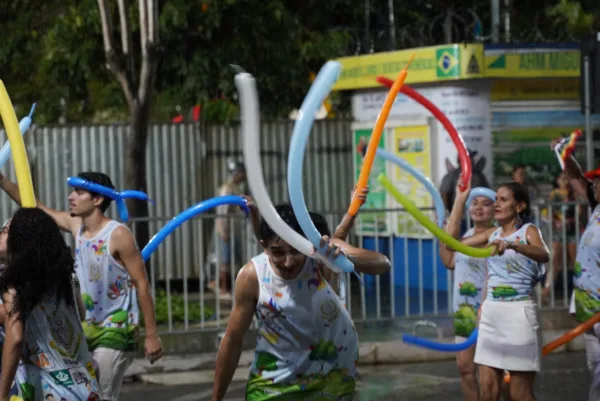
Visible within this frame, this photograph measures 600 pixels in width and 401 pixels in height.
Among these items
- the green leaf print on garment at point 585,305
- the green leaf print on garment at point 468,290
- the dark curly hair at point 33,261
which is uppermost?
the dark curly hair at point 33,261

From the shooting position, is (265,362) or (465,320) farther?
(465,320)

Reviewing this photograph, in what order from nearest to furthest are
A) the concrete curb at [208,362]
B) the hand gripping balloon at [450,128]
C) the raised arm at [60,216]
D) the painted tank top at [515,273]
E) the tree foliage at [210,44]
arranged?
the hand gripping balloon at [450,128], the raised arm at [60,216], the painted tank top at [515,273], the concrete curb at [208,362], the tree foliage at [210,44]

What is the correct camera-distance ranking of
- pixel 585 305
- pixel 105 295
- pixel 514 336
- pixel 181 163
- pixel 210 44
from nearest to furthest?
1. pixel 105 295
2. pixel 514 336
3. pixel 585 305
4. pixel 181 163
5. pixel 210 44

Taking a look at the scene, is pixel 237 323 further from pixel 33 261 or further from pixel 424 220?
pixel 424 220

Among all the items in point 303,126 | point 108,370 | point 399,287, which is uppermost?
point 303,126

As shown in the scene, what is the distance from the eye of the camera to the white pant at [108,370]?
23.3 ft

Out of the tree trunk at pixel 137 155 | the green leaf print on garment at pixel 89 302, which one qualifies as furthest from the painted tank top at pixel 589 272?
the tree trunk at pixel 137 155

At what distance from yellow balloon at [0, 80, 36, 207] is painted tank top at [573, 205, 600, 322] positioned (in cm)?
385

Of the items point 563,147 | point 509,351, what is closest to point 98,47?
point 563,147

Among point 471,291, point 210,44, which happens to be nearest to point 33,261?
point 471,291

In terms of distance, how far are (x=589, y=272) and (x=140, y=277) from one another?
115 inches

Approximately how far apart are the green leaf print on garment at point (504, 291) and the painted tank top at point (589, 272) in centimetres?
68

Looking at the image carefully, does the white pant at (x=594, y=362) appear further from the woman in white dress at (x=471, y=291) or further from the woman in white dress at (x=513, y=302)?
the woman in white dress at (x=471, y=291)

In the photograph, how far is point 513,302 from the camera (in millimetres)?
7871
